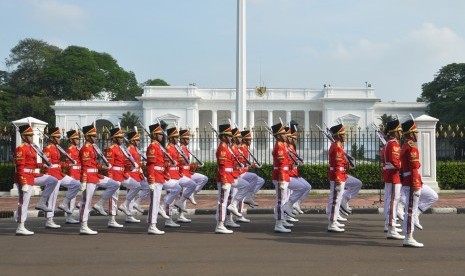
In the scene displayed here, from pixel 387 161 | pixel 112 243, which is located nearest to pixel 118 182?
pixel 112 243

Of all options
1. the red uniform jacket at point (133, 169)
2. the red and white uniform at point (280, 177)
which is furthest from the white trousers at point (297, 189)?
the red uniform jacket at point (133, 169)

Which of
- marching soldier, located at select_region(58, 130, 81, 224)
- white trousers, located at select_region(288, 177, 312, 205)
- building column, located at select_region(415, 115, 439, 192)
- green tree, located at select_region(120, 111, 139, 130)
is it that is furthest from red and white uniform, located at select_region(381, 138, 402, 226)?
green tree, located at select_region(120, 111, 139, 130)

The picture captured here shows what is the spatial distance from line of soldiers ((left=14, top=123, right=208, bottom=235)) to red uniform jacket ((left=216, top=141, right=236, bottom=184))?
111 centimetres

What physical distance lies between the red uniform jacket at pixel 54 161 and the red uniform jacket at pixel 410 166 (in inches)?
271

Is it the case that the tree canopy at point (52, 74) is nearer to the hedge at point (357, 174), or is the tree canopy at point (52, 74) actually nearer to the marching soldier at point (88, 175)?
the hedge at point (357, 174)

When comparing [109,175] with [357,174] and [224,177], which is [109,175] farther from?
[357,174]

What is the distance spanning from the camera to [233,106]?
67.1 meters

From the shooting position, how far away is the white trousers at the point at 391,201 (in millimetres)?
9453

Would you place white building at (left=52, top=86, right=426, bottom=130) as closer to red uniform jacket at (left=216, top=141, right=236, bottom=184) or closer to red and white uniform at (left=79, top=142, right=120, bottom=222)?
red and white uniform at (left=79, top=142, right=120, bottom=222)

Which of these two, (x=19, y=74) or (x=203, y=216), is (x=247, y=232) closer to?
(x=203, y=216)

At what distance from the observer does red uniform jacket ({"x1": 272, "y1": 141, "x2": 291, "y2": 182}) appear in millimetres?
10461

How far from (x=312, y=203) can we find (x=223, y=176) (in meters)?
6.41

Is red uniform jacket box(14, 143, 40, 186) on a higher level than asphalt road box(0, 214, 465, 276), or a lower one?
higher

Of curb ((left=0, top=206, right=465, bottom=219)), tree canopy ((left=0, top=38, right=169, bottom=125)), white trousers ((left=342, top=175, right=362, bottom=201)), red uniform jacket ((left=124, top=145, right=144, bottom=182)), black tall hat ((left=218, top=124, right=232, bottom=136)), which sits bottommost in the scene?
curb ((left=0, top=206, right=465, bottom=219))
